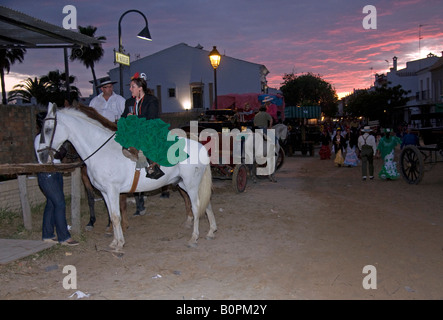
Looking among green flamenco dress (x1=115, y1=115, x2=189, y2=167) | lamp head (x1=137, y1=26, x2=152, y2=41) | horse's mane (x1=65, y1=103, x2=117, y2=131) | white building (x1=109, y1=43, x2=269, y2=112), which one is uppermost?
white building (x1=109, y1=43, x2=269, y2=112)

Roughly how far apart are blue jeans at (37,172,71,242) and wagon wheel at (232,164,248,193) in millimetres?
5325

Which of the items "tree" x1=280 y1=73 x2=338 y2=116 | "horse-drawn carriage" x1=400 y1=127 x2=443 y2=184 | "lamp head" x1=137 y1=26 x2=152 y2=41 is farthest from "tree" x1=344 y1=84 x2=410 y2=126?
"lamp head" x1=137 y1=26 x2=152 y2=41

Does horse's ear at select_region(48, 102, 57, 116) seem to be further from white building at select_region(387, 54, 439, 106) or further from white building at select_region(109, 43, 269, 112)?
white building at select_region(387, 54, 439, 106)

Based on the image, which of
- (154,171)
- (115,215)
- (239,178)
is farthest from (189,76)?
(115,215)

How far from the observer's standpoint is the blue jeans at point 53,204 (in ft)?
19.7

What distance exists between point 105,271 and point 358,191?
8.19 m

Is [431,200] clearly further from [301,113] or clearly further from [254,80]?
[254,80]

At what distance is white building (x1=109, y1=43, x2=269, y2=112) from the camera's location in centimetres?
3269

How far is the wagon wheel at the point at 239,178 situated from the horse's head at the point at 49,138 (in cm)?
595

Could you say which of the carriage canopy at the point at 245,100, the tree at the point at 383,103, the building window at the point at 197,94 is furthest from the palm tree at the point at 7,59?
the tree at the point at 383,103

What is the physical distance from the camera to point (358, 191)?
11.1 meters

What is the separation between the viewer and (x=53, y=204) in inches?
243

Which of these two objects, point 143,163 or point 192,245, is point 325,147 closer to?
point 192,245

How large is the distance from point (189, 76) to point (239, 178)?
23.4 m
